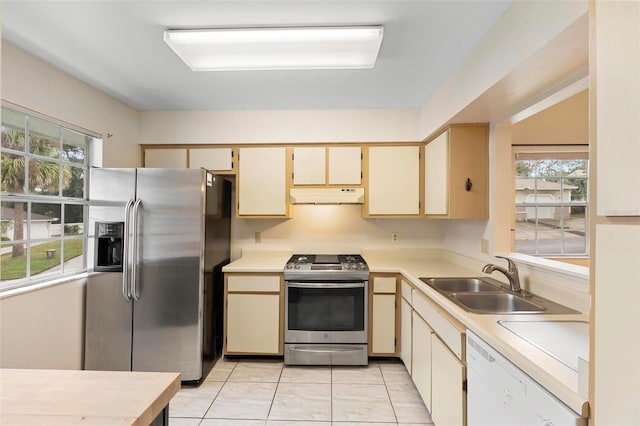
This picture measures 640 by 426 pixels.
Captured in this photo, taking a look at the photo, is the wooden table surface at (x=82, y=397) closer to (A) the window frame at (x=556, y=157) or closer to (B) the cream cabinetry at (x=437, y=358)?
(B) the cream cabinetry at (x=437, y=358)

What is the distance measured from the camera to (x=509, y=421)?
3.74 feet

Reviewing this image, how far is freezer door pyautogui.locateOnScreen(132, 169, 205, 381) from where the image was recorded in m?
2.43

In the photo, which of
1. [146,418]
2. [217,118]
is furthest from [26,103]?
[146,418]

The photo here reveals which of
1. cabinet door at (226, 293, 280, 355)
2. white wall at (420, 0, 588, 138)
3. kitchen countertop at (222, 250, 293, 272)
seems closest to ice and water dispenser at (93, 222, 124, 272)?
kitchen countertop at (222, 250, 293, 272)

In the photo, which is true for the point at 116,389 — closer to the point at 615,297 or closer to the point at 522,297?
the point at 615,297

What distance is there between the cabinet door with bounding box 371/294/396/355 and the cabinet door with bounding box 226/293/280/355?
870 millimetres

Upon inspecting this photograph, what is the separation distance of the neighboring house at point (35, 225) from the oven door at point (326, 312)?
72.9 inches

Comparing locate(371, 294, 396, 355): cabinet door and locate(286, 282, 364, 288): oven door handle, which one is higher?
locate(286, 282, 364, 288): oven door handle

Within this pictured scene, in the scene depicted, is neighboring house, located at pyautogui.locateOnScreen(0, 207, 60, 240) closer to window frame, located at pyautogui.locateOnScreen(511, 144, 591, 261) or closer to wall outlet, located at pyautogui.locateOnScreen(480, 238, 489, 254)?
wall outlet, located at pyautogui.locateOnScreen(480, 238, 489, 254)

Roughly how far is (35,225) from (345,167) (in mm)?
2512

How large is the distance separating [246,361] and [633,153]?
9.72 ft

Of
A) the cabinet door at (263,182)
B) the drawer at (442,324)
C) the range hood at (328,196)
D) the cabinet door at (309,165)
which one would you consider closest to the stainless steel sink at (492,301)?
the drawer at (442,324)

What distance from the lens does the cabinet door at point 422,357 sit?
199 cm

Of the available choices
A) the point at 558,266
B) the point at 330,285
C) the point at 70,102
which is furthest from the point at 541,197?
the point at 70,102
